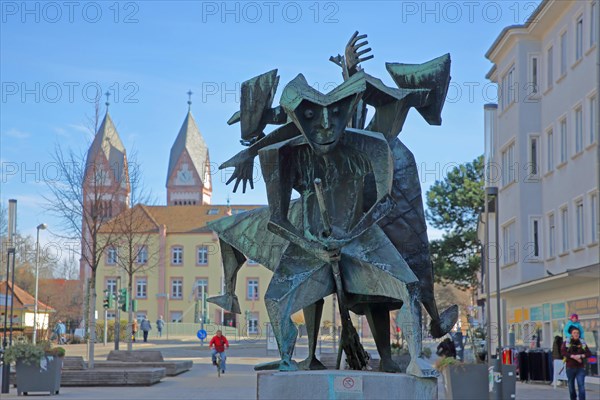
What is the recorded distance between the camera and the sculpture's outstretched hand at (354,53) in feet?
33.9

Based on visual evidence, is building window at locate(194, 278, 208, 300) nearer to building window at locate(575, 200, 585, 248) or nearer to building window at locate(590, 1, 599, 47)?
building window at locate(575, 200, 585, 248)

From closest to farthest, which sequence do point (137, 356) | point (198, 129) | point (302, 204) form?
point (302, 204)
point (137, 356)
point (198, 129)

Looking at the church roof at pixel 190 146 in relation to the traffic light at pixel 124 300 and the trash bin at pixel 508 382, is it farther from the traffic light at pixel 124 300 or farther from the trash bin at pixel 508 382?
the trash bin at pixel 508 382

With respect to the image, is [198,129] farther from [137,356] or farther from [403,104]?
[403,104]

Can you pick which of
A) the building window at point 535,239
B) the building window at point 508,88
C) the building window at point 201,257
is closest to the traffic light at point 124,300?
the building window at point 535,239

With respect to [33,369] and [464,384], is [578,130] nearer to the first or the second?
[464,384]

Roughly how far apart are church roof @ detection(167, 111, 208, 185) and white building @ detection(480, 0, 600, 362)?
121 meters

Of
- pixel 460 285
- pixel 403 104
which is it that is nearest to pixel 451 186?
pixel 460 285

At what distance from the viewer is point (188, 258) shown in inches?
4626

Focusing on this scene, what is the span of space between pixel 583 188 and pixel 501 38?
9852 millimetres

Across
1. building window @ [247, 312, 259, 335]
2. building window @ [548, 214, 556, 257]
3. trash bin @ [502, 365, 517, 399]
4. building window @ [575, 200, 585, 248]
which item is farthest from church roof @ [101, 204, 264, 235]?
trash bin @ [502, 365, 517, 399]

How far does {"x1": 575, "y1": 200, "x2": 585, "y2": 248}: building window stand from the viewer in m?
34.2

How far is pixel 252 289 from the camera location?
377ft

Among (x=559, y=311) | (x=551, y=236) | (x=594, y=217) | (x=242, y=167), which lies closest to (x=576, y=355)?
(x=242, y=167)
